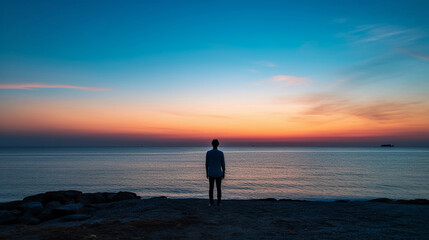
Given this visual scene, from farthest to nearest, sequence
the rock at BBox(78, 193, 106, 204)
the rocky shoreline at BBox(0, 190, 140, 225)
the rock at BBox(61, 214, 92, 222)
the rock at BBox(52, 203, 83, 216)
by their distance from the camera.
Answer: the rock at BBox(78, 193, 106, 204) < the rock at BBox(52, 203, 83, 216) < the rocky shoreline at BBox(0, 190, 140, 225) < the rock at BBox(61, 214, 92, 222)

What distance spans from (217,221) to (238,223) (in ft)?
2.44

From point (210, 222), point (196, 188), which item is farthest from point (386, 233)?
point (196, 188)

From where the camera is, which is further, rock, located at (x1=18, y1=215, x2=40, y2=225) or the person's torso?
the person's torso

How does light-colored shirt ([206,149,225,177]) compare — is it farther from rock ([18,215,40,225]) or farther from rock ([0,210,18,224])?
rock ([0,210,18,224])

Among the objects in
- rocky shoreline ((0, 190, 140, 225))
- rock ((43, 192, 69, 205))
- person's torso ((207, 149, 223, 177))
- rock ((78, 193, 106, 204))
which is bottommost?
rock ((78, 193, 106, 204))

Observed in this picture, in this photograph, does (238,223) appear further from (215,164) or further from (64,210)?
(64,210)

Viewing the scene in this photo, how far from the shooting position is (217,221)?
32.2 ft

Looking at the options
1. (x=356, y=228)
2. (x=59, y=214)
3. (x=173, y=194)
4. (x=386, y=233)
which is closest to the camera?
(x=386, y=233)

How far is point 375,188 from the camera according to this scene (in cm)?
2967

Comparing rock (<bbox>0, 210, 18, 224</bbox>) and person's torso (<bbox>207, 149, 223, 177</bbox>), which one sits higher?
person's torso (<bbox>207, 149, 223, 177</bbox>)

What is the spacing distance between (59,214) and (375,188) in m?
29.8

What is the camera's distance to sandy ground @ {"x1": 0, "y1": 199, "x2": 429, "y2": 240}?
26.5ft

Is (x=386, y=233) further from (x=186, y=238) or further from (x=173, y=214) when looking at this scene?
(x=173, y=214)

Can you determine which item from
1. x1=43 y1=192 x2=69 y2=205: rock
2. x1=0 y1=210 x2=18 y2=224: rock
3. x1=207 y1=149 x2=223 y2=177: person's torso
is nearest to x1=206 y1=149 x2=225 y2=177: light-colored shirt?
x1=207 y1=149 x2=223 y2=177: person's torso
